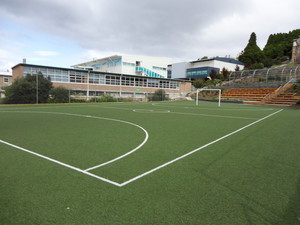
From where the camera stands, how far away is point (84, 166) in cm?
425

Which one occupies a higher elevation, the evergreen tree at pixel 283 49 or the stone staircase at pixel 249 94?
the evergreen tree at pixel 283 49

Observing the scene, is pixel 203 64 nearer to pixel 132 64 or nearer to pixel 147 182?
pixel 132 64

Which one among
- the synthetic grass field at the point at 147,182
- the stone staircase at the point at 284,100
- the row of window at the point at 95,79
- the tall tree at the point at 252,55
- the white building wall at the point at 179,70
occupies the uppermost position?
the tall tree at the point at 252,55

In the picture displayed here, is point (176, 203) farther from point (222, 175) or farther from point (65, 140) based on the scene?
point (65, 140)

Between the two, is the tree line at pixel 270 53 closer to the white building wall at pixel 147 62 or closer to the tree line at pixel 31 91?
the white building wall at pixel 147 62

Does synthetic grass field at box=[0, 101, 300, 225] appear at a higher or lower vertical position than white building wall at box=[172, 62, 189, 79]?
lower

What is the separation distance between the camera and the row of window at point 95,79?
111ft

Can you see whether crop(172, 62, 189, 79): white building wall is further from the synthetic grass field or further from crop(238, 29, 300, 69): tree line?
the synthetic grass field

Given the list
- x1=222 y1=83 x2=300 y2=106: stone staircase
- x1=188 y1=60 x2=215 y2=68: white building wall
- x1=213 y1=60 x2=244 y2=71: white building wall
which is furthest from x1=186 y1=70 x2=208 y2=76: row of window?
x1=222 y1=83 x2=300 y2=106: stone staircase

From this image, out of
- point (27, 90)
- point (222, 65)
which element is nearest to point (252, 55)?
point (222, 65)

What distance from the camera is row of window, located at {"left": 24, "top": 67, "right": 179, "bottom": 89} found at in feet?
111

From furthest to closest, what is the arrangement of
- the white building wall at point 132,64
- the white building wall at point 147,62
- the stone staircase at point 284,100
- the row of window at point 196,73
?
1. the row of window at point 196,73
2. the white building wall at point 147,62
3. the white building wall at point 132,64
4. the stone staircase at point 284,100

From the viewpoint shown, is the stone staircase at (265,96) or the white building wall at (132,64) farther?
the white building wall at (132,64)

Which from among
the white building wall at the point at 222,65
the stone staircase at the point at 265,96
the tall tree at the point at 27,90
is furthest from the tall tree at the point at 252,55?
the tall tree at the point at 27,90
